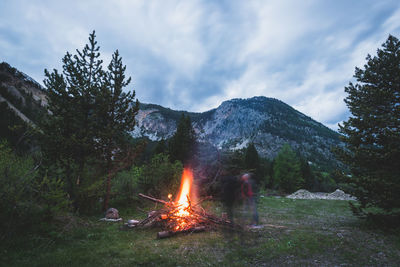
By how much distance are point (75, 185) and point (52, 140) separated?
3.17 meters

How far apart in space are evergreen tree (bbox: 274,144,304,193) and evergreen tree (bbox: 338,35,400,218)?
3851 centimetres

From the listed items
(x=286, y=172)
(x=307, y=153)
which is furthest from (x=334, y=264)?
(x=307, y=153)

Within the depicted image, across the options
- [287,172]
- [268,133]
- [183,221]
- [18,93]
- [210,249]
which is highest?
[268,133]

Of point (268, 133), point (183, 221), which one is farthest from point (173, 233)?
point (268, 133)

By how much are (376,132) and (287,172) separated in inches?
1565

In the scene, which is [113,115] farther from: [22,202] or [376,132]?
[376,132]

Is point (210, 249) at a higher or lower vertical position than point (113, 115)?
lower

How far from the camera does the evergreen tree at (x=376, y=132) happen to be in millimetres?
7930

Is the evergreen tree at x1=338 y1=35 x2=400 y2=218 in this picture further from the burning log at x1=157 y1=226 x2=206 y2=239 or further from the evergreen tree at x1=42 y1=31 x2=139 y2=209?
the evergreen tree at x1=42 y1=31 x2=139 y2=209

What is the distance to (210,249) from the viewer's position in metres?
6.52

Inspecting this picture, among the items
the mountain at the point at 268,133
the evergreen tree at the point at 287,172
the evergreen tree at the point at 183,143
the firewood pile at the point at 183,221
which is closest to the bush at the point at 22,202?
the firewood pile at the point at 183,221

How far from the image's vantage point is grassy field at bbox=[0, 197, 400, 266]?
5.41 metres

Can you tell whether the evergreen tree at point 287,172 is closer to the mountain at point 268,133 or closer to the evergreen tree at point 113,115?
the evergreen tree at point 113,115

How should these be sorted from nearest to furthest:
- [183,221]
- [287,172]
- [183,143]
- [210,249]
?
[210,249]
[183,221]
[183,143]
[287,172]
